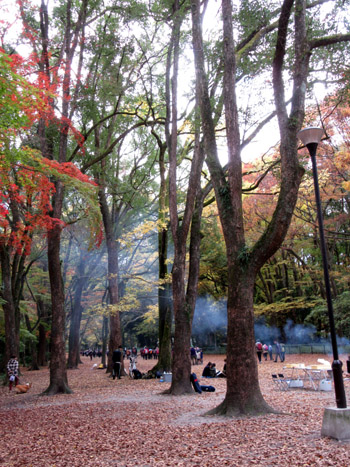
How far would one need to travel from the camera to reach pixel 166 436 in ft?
20.5

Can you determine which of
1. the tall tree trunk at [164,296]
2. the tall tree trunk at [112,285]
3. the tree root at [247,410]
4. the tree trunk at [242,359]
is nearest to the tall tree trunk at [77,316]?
the tall tree trunk at [112,285]

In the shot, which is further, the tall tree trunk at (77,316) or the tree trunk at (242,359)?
the tall tree trunk at (77,316)

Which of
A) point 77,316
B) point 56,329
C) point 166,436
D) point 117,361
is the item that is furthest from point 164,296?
point 166,436

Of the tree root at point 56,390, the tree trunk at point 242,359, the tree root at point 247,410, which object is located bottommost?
the tree root at point 56,390

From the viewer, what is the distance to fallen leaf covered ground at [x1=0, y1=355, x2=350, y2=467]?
495cm

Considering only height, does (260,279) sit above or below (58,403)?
above

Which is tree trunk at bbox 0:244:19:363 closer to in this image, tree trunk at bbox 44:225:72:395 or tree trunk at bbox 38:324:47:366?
tree trunk at bbox 44:225:72:395

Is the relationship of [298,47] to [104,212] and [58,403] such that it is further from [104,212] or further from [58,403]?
[104,212]

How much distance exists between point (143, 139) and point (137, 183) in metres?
2.68

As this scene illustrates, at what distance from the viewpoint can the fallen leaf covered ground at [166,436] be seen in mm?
4953

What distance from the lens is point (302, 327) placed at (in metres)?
31.8

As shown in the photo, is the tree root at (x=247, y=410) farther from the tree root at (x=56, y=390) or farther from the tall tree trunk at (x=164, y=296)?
the tall tree trunk at (x=164, y=296)

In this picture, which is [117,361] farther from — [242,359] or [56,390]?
[242,359]

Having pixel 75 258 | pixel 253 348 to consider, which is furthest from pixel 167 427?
pixel 75 258
